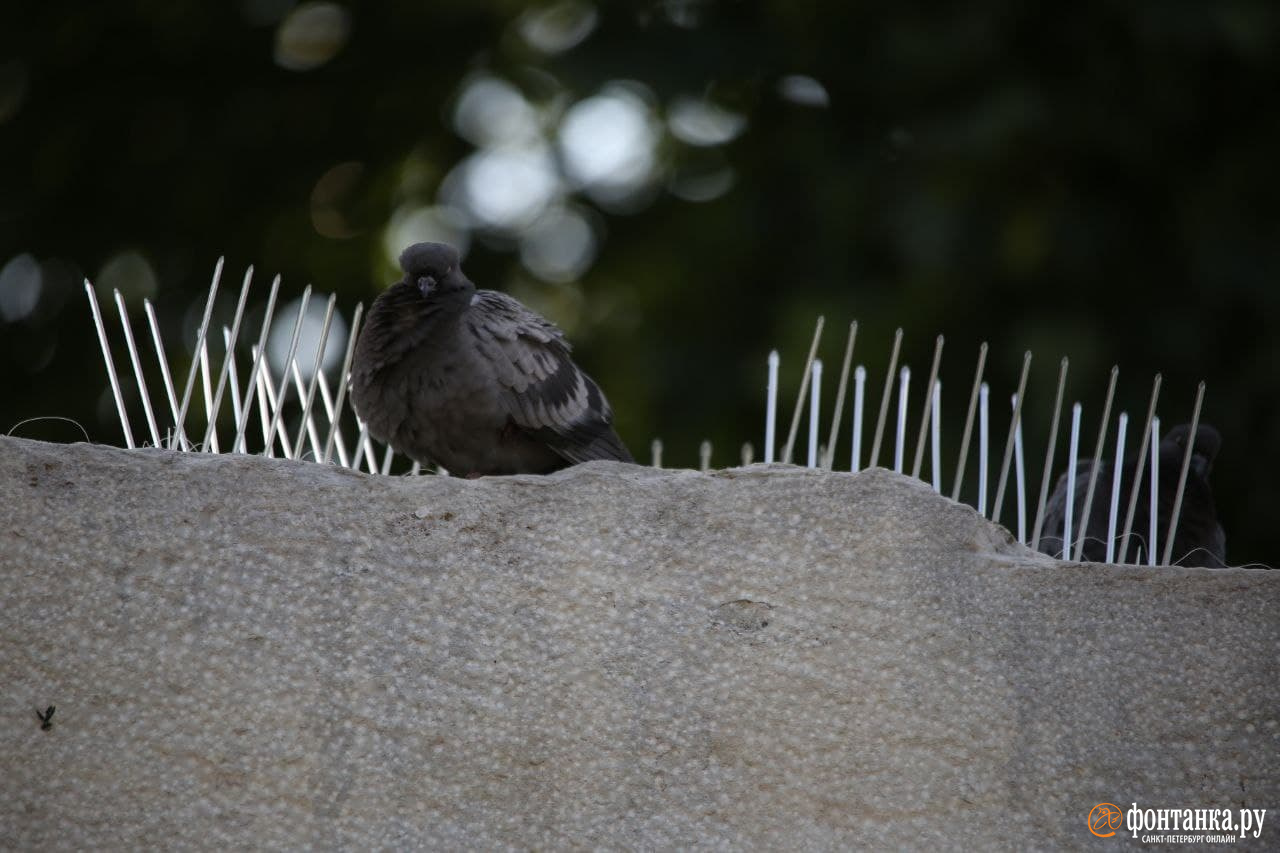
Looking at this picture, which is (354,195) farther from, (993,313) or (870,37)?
(993,313)

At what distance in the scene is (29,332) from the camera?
36.8ft

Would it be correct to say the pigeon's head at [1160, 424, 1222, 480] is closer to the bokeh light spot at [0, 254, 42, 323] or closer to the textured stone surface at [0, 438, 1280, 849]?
the textured stone surface at [0, 438, 1280, 849]

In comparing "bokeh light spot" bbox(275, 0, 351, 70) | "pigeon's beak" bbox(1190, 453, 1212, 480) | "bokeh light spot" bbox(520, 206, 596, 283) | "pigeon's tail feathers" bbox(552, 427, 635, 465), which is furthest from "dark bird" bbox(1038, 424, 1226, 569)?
"bokeh light spot" bbox(275, 0, 351, 70)

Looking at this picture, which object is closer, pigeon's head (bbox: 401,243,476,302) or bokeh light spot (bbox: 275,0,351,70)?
pigeon's head (bbox: 401,243,476,302)

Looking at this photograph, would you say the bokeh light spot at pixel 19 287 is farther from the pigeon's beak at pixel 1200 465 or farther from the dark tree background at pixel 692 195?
the pigeon's beak at pixel 1200 465

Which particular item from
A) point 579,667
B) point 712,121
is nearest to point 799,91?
point 712,121

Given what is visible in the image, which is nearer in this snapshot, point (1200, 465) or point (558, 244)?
point (1200, 465)

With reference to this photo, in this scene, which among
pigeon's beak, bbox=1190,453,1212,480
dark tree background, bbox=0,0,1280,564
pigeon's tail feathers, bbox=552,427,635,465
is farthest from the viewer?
dark tree background, bbox=0,0,1280,564

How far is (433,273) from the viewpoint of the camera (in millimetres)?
5520

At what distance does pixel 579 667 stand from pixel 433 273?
5.92 ft

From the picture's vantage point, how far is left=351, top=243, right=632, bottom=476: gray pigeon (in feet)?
17.9

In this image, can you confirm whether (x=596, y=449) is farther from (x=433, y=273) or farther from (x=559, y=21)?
(x=559, y=21)

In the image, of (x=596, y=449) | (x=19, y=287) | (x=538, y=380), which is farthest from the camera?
(x=19, y=287)

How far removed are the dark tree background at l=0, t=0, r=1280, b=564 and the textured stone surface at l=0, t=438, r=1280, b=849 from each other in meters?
5.05
